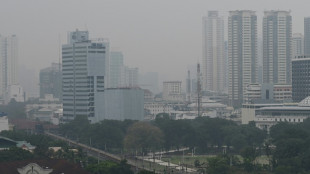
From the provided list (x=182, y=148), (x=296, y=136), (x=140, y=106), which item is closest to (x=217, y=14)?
(x=140, y=106)

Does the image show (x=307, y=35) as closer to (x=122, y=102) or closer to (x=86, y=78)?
(x=122, y=102)

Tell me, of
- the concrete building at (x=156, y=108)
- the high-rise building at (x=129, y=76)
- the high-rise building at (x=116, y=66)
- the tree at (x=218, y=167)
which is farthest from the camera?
the high-rise building at (x=129, y=76)

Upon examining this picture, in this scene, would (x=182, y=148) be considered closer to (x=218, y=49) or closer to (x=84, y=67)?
(x=84, y=67)

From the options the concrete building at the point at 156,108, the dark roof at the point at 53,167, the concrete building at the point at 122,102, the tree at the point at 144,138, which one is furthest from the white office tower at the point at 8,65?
the dark roof at the point at 53,167

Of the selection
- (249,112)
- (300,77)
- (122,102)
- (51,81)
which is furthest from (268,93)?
(51,81)

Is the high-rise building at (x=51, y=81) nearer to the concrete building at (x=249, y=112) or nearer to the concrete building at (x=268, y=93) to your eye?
the concrete building at (x=268, y=93)

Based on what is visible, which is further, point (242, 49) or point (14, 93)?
point (14, 93)
